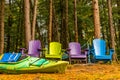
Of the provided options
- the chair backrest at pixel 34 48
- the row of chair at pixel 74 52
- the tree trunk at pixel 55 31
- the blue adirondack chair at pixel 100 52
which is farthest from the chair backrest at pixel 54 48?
the tree trunk at pixel 55 31

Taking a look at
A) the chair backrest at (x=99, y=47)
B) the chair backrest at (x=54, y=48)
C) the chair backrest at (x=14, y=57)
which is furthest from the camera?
the chair backrest at (x=54, y=48)

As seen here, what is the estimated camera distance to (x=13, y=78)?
7.41 m

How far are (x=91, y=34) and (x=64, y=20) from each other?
226 inches

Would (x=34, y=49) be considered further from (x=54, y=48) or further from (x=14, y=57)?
(x=14, y=57)

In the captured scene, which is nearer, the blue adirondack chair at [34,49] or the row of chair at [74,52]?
the row of chair at [74,52]

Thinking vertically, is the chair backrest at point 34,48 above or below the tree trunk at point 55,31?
below

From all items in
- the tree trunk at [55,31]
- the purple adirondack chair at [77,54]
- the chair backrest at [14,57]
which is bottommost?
the purple adirondack chair at [77,54]

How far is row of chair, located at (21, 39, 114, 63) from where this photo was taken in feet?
40.3

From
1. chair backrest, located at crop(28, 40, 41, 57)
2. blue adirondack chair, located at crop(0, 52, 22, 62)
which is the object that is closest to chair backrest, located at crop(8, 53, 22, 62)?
blue adirondack chair, located at crop(0, 52, 22, 62)

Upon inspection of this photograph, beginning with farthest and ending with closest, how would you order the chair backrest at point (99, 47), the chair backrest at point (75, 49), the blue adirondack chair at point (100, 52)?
1. the chair backrest at point (75, 49)
2. the chair backrest at point (99, 47)
3. the blue adirondack chair at point (100, 52)

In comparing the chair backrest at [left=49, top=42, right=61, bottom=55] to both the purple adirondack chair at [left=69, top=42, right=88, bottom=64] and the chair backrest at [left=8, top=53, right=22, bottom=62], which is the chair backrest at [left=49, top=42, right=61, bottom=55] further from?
the chair backrest at [left=8, top=53, right=22, bottom=62]

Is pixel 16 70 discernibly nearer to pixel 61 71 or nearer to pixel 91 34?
pixel 61 71

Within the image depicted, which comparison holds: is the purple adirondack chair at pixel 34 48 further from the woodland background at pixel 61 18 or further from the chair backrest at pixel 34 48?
the woodland background at pixel 61 18

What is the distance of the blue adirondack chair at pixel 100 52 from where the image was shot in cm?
1229
